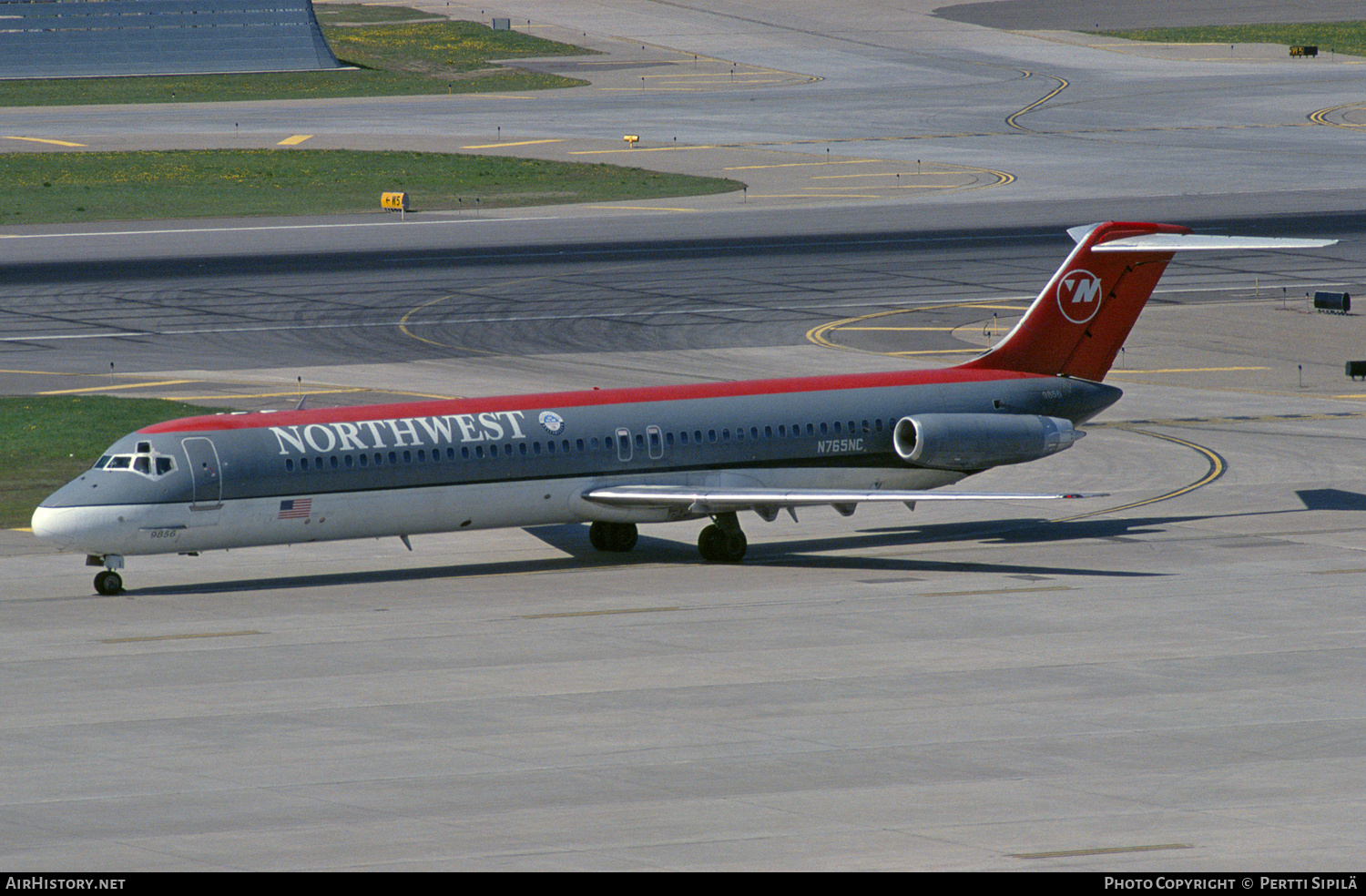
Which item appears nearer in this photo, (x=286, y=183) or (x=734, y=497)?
(x=734, y=497)

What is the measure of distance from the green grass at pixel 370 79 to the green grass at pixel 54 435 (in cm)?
8577

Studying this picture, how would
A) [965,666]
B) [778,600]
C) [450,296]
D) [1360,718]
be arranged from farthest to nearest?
[450,296] → [778,600] → [965,666] → [1360,718]

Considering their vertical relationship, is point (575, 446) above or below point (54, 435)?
above

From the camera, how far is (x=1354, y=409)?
54.3 m

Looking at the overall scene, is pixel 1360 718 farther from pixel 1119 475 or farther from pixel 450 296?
pixel 450 296

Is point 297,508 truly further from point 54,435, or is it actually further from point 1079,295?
point 1079,295

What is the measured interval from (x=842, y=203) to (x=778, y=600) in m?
63.7

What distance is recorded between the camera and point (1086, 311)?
4269cm

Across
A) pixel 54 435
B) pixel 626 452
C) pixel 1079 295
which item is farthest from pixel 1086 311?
pixel 54 435

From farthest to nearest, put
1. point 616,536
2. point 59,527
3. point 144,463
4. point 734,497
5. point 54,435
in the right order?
point 54,435 < point 616,536 < point 734,497 < point 144,463 < point 59,527

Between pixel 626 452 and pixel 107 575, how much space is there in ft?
32.6
